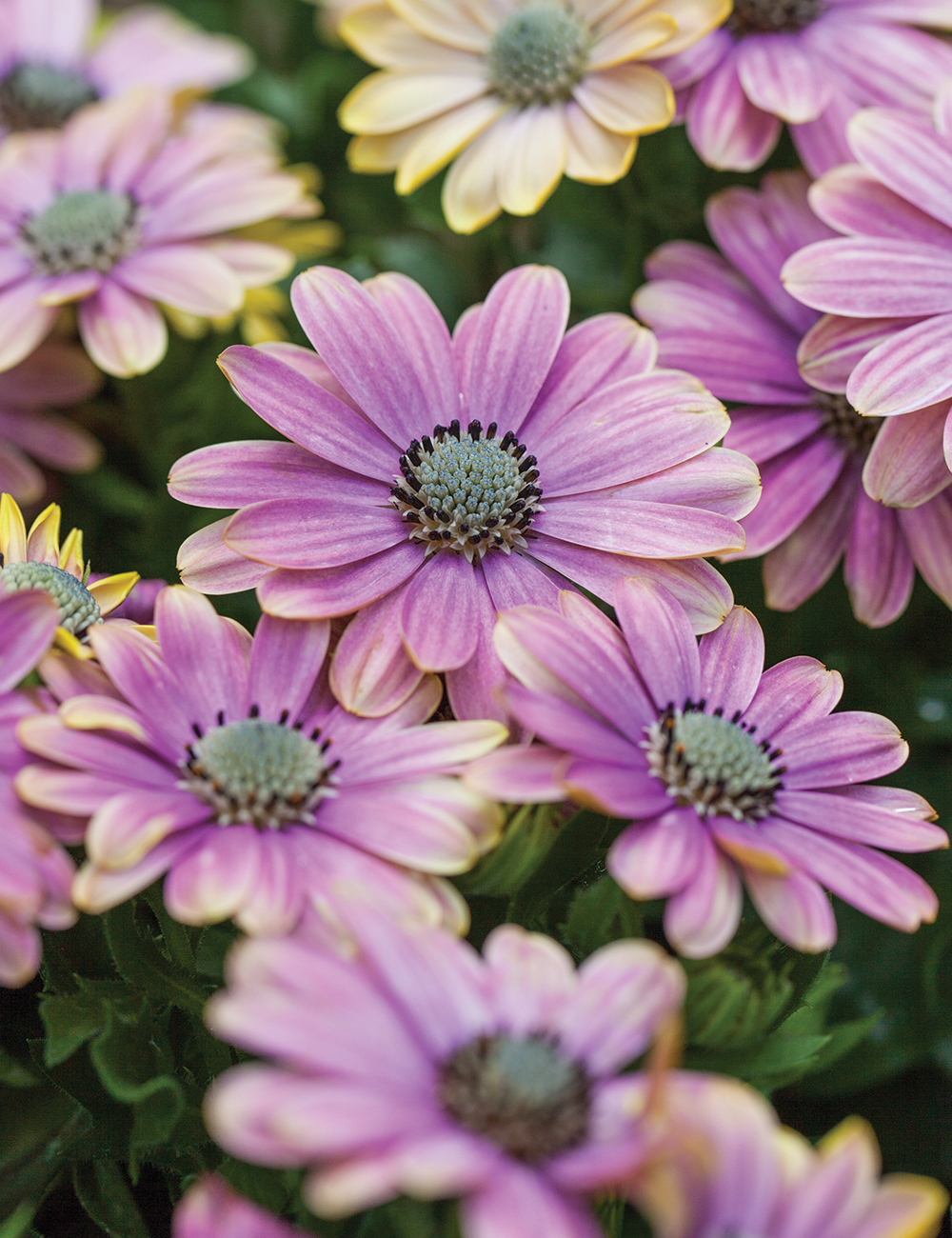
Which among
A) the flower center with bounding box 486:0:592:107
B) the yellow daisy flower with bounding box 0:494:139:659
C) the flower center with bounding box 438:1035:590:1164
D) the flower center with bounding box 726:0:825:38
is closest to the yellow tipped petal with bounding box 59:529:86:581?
the yellow daisy flower with bounding box 0:494:139:659

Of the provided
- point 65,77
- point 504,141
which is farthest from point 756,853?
point 65,77

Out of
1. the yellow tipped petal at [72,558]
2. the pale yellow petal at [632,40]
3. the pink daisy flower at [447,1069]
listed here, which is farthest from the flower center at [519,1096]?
→ the pale yellow petal at [632,40]

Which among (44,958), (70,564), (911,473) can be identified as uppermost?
(911,473)

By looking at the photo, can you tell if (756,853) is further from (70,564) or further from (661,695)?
(70,564)

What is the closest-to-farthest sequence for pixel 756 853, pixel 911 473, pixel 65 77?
1. pixel 756 853
2. pixel 911 473
3. pixel 65 77

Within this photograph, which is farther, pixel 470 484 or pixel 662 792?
pixel 470 484

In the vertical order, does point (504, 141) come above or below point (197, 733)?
above

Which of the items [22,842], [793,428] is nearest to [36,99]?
[793,428]
